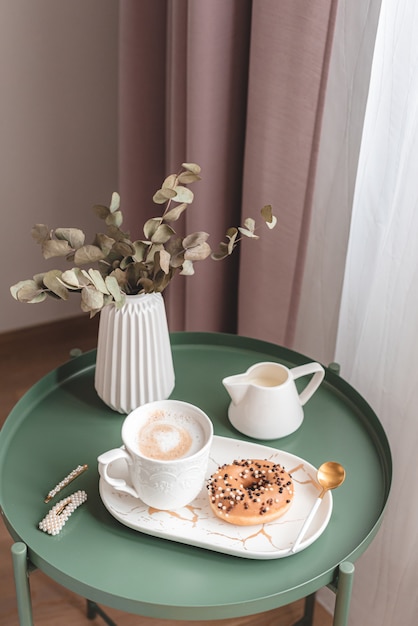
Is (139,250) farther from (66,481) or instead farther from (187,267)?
(66,481)

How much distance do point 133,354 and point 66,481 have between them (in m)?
0.19

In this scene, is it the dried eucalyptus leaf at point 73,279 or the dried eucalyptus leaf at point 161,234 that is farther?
the dried eucalyptus leaf at point 161,234

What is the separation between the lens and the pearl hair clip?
91cm

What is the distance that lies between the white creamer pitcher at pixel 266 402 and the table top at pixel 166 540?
24 millimetres

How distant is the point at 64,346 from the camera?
2.19 meters

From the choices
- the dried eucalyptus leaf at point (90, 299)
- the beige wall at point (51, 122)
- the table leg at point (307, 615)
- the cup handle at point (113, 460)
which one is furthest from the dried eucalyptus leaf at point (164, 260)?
the beige wall at point (51, 122)

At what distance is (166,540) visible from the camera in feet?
2.98

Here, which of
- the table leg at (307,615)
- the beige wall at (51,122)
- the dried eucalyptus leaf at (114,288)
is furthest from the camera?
the beige wall at (51,122)

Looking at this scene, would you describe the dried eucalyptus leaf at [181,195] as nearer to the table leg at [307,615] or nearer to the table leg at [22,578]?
the table leg at [22,578]

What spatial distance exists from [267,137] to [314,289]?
29 centimetres

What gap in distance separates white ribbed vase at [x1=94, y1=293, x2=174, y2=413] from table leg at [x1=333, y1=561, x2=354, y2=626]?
0.37 metres

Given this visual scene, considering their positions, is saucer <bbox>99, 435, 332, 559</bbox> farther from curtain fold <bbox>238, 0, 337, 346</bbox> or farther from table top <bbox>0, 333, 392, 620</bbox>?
curtain fold <bbox>238, 0, 337, 346</bbox>

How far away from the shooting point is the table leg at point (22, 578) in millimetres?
866

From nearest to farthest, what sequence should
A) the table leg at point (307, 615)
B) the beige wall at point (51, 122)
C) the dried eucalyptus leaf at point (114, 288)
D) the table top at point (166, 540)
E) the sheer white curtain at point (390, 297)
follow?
1. the table top at point (166, 540)
2. the dried eucalyptus leaf at point (114, 288)
3. the sheer white curtain at point (390, 297)
4. the table leg at point (307, 615)
5. the beige wall at point (51, 122)
